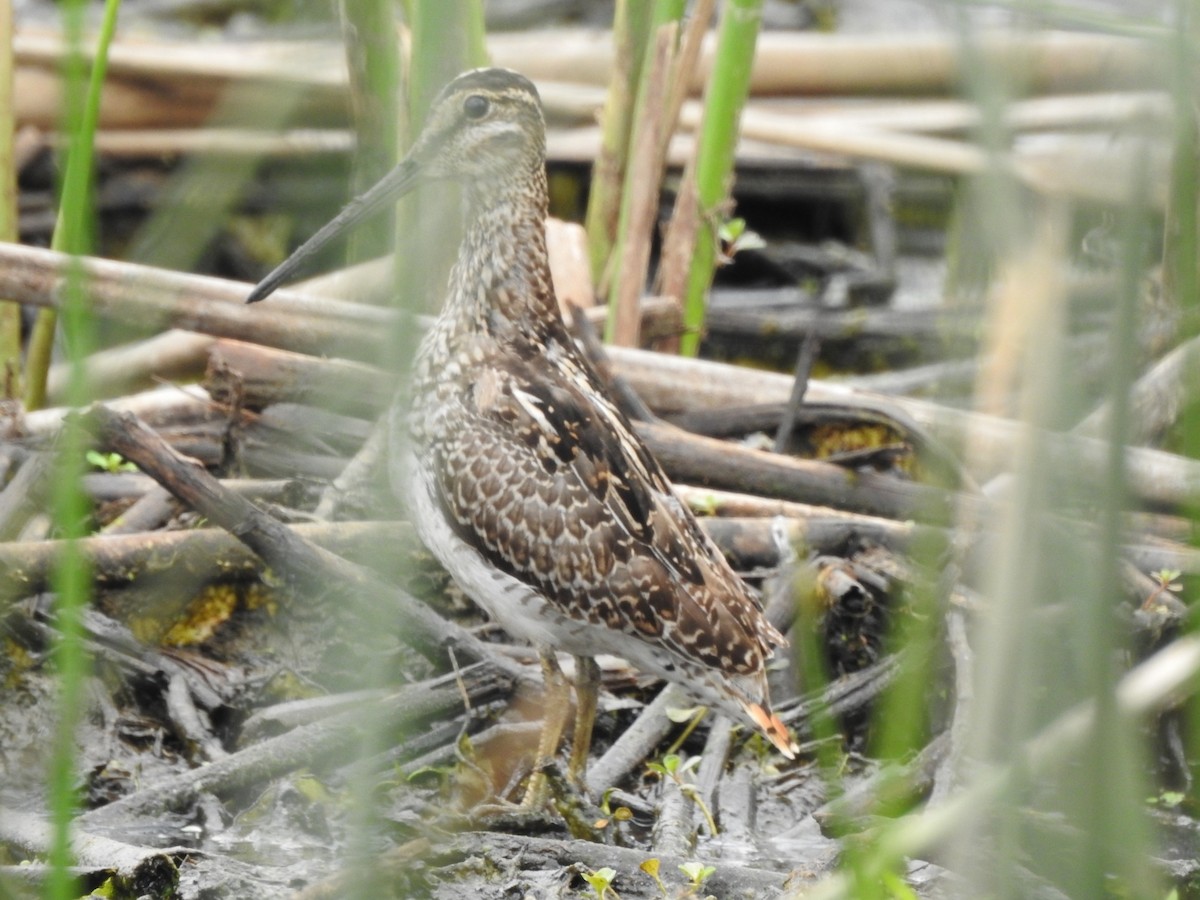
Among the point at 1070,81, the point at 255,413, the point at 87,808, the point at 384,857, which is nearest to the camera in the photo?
the point at 384,857

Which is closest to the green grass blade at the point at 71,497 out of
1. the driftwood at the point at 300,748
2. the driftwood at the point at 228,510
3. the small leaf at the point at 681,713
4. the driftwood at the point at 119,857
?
the driftwood at the point at 119,857

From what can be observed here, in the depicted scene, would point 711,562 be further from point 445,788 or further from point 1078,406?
point 1078,406

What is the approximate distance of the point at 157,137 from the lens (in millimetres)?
6805

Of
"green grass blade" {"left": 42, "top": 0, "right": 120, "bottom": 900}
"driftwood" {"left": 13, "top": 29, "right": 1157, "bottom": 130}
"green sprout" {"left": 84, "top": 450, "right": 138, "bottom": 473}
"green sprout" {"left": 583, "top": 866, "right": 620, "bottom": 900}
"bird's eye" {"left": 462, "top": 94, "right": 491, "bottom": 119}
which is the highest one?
"driftwood" {"left": 13, "top": 29, "right": 1157, "bottom": 130}

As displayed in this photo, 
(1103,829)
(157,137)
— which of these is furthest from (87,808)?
(157,137)

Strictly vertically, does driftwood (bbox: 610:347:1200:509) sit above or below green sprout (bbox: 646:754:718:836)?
above

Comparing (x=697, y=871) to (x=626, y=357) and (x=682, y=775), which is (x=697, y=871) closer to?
(x=682, y=775)

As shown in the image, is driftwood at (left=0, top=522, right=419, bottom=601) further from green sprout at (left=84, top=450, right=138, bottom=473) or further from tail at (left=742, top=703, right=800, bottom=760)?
tail at (left=742, top=703, right=800, bottom=760)

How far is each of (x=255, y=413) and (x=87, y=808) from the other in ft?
4.47

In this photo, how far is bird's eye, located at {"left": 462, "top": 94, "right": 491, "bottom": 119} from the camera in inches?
147

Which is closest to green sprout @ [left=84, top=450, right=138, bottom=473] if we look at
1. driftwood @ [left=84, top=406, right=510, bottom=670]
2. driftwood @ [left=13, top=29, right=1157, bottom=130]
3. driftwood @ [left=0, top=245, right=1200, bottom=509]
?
driftwood @ [left=0, top=245, right=1200, bottom=509]

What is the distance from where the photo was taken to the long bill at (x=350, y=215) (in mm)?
3434

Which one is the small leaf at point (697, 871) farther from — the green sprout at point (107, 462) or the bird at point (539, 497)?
the green sprout at point (107, 462)

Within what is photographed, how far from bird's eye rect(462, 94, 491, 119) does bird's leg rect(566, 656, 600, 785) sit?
1353 mm
